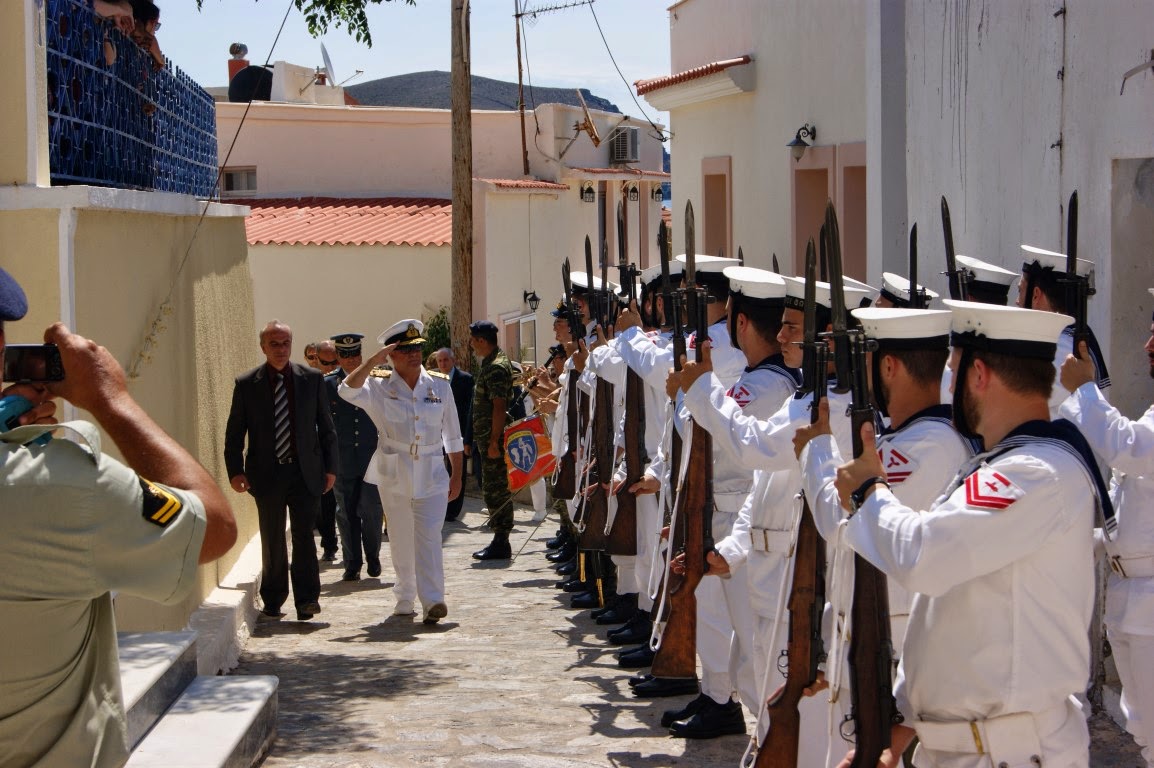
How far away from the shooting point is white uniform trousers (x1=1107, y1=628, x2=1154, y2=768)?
16.5 feet

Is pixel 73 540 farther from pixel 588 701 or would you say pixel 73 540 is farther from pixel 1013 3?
pixel 1013 3

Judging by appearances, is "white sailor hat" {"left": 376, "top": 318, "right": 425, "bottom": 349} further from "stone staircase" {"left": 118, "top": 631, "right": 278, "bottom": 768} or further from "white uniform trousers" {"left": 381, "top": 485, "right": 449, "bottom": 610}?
"stone staircase" {"left": 118, "top": 631, "right": 278, "bottom": 768}

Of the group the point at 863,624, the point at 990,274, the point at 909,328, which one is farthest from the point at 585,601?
the point at 863,624

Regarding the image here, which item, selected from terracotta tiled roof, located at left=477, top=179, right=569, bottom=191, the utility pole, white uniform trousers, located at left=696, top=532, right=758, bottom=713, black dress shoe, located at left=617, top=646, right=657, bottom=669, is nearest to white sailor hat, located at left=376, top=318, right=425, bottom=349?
black dress shoe, located at left=617, top=646, right=657, bottom=669

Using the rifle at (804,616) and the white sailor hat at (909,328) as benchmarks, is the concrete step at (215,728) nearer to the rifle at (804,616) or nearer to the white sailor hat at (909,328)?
the rifle at (804,616)

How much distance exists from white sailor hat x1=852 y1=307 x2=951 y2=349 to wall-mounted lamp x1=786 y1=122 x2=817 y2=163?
33.2 ft

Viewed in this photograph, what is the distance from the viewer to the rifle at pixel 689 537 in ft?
19.4

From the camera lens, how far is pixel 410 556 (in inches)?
383

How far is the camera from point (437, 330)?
20.7 meters

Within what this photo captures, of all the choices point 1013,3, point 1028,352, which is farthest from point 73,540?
point 1013,3

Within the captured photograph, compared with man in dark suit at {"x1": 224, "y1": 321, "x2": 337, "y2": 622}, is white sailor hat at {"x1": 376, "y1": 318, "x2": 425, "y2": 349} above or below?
above

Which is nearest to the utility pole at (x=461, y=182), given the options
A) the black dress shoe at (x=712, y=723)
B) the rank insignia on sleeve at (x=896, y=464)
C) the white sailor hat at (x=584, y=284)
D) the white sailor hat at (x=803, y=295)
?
the white sailor hat at (x=584, y=284)

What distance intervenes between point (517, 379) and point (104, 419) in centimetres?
993

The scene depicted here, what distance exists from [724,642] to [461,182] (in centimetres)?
1153
